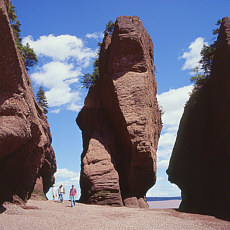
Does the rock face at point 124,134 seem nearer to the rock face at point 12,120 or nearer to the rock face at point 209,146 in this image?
the rock face at point 209,146

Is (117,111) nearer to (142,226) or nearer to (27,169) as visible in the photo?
(27,169)

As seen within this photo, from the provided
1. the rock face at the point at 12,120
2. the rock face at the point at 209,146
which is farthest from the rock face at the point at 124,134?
the rock face at the point at 12,120

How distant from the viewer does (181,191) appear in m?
23.5

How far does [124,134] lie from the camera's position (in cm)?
1925

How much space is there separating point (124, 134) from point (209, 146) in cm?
638

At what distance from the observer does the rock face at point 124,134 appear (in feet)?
58.8

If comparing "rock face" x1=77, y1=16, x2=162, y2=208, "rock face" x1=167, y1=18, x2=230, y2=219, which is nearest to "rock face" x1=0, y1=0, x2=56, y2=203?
"rock face" x1=77, y1=16, x2=162, y2=208

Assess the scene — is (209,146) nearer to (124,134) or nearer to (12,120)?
(124,134)

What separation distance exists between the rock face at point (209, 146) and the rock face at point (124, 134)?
3274mm

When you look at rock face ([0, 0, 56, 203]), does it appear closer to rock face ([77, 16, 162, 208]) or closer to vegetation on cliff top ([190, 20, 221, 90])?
rock face ([77, 16, 162, 208])

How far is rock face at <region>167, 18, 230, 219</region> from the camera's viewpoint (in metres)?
14.1

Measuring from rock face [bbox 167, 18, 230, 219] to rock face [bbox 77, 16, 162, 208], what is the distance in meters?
3.27

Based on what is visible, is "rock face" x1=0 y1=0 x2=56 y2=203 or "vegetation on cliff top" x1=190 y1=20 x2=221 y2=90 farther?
"vegetation on cliff top" x1=190 y1=20 x2=221 y2=90

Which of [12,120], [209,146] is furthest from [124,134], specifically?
[12,120]
